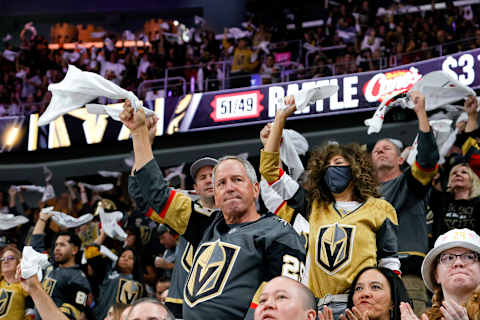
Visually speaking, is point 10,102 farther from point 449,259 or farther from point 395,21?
point 449,259

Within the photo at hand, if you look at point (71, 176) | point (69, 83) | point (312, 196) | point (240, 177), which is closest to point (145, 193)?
point (240, 177)

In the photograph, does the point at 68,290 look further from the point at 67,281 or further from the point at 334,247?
the point at 334,247

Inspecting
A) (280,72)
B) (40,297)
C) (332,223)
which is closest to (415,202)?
(332,223)

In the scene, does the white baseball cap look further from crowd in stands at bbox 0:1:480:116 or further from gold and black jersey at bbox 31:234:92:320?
crowd in stands at bbox 0:1:480:116

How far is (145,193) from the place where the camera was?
3.28 m

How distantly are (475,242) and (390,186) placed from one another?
4.38ft

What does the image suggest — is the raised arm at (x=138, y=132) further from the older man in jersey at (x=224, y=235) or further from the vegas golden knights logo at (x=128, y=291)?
the vegas golden knights logo at (x=128, y=291)

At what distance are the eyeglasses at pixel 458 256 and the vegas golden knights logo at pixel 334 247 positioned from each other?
Result: 498 mm

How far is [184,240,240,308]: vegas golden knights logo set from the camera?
9.70 feet

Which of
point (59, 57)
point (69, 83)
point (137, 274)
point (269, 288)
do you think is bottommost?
point (137, 274)

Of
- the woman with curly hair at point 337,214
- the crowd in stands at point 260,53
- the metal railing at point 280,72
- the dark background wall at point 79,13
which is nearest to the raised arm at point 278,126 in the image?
the woman with curly hair at point 337,214

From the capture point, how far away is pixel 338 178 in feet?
12.2

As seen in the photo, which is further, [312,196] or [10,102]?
[10,102]

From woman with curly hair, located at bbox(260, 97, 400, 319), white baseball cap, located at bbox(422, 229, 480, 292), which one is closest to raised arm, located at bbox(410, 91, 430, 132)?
woman with curly hair, located at bbox(260, 97, 400, 319)
